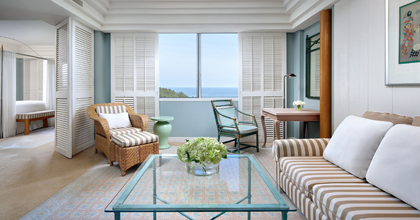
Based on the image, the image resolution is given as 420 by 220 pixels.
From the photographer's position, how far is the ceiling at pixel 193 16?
4.19 m

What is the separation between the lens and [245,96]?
4.93 meters

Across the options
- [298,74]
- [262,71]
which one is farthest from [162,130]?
[298,74]

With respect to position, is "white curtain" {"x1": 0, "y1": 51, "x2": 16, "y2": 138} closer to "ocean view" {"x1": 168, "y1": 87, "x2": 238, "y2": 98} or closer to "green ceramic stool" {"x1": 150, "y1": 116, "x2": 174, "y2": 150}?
"ocean view" {"x1": 168, "y1": 87, "x2": 238, "y2": 98}

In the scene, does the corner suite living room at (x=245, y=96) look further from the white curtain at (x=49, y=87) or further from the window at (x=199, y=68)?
the white curtain at (x=49, y=87)

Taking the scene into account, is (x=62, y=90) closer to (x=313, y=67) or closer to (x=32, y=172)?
(x=32, y=172)

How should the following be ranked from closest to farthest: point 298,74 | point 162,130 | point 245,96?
point 162,130
point 298,74
point 245,96

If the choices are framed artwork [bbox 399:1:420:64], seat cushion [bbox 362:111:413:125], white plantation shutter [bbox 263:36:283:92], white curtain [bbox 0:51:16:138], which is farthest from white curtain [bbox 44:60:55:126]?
framed artwork [bbox 399:1:420:64]

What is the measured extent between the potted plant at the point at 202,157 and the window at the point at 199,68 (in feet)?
10.5

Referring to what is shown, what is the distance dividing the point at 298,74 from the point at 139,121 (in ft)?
10.1

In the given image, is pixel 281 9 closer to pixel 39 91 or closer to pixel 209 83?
pixel 209 83

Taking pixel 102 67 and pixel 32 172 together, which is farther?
pixel 102 67

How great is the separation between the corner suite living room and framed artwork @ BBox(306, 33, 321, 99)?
49 millimetres

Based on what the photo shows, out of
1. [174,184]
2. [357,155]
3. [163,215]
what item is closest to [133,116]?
[163,215]

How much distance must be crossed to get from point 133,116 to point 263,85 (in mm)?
2577
